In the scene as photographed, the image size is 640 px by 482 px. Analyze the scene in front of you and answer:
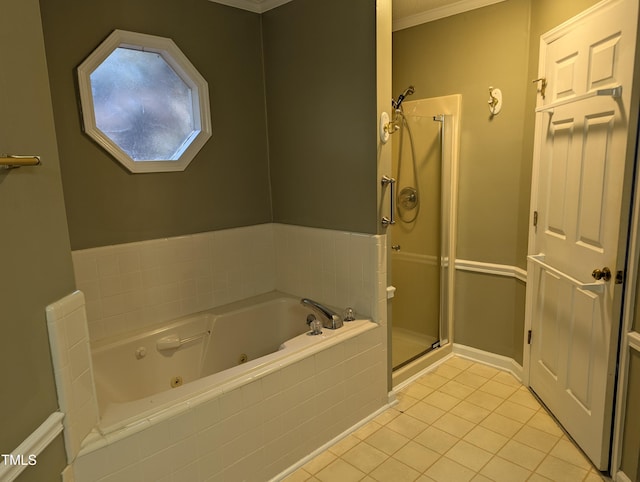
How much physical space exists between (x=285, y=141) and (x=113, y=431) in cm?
201

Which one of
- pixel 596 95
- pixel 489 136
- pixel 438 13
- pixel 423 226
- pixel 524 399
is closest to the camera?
pixel 596 95

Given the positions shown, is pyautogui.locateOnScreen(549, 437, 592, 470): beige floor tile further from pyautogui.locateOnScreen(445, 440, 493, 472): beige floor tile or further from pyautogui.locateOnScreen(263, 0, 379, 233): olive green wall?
pyautogui.locateOnScreen(263, 0, 379, 233): olive green wall

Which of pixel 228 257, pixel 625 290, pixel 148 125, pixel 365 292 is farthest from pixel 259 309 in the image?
pixel 625 290

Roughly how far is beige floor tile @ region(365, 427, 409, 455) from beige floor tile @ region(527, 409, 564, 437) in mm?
763

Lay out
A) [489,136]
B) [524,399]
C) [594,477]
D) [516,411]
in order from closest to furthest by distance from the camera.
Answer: [594,477]
[516,411]
[524,399]
[489,136]

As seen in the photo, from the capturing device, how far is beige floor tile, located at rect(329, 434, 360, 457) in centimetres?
226

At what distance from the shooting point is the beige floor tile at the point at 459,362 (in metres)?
3.15

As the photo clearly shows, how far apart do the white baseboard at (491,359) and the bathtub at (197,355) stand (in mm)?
1160

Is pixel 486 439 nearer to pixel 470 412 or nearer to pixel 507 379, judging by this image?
pixel 470 412

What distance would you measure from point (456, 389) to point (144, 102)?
105 inches

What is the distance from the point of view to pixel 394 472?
2.08 metres

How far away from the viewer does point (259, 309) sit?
292 centimetres

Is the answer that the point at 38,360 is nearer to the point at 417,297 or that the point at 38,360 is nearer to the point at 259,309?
the point at 259,309

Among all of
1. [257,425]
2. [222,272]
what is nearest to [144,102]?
[222,272]
